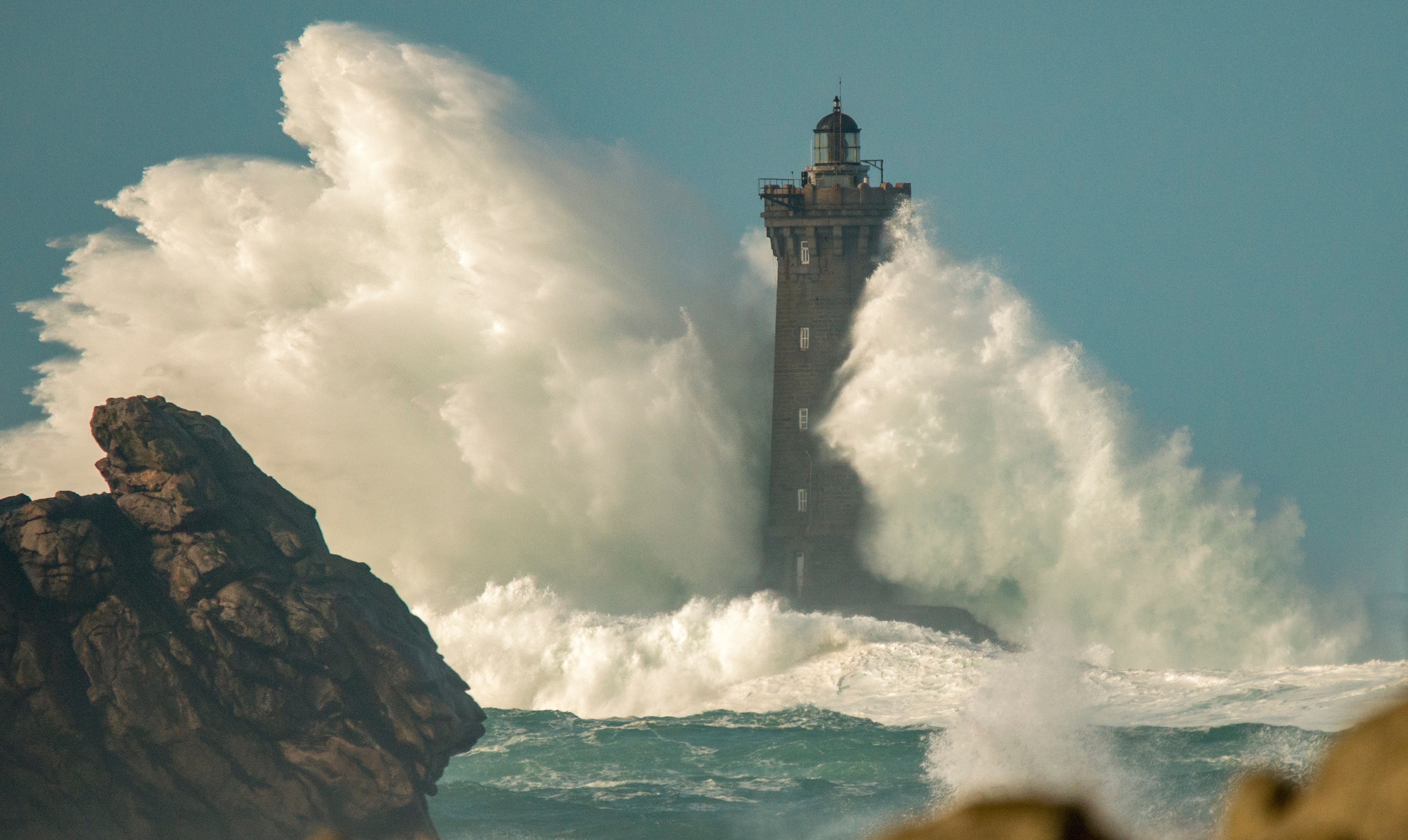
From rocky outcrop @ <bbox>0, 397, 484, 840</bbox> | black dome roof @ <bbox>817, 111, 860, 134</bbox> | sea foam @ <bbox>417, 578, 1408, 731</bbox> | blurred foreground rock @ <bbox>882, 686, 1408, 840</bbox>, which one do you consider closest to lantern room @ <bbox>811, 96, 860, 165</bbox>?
black dome roof @ <bbox>817, 111, 860, 134</bbox>

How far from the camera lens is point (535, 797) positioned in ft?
97.1

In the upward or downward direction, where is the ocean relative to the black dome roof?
downward

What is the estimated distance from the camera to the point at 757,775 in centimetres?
3123

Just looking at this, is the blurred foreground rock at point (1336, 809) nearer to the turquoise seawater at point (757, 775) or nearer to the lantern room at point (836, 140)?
the turquoise seawater at point (757, 775)

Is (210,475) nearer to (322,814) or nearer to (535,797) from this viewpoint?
(322,814)

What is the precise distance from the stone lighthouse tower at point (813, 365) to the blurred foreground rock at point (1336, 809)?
133 ft

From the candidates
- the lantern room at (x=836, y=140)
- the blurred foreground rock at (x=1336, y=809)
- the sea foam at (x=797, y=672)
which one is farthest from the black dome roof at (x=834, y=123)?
the blurred foreground rock at (x=1336, y=809)

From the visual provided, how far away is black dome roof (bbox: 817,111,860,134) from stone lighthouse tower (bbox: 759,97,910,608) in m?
2.73

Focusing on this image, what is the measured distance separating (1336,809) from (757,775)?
29.4 metres

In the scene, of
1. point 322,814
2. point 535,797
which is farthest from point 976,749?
point 322,814

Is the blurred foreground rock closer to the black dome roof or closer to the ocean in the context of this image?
the ocean

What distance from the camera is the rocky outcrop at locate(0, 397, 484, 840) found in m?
20.4

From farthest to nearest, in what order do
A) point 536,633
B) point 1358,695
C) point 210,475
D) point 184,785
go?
point 536,633 < point 1358,695 < point 210,475 < point 184,785

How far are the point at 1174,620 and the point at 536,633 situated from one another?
18.8 m
